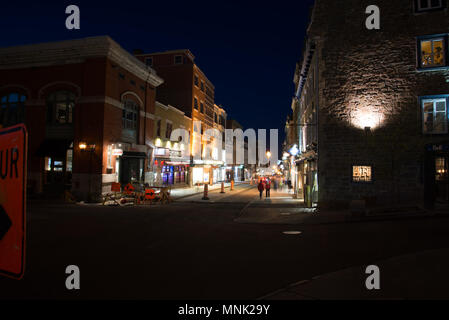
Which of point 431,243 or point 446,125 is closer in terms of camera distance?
point 431,243

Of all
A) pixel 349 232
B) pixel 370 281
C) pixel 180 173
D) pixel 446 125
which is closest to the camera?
pixel 370 281

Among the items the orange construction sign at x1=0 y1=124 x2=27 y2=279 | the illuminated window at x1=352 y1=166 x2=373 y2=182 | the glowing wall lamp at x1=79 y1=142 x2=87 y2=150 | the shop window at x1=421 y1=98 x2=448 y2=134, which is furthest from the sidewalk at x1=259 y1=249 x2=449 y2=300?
the glowing wall lamp at x1=79 y1=142 x2=87 y2=150

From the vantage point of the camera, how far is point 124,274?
611 centimetres

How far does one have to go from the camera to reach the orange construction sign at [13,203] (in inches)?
84.7

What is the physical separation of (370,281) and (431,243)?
15.2ft

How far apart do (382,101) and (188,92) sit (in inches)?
1111

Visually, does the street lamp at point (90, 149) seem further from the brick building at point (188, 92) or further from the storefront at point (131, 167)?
the brick building at point (188, 92)

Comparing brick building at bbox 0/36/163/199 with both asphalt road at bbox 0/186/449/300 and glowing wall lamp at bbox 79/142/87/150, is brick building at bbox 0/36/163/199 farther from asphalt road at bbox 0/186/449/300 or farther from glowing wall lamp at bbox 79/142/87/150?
asphalt road at bbox 0/186/449/300

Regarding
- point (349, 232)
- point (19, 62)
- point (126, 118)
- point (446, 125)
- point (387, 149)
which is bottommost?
point (349, 232)

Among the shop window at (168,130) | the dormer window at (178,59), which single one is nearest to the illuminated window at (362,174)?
the shop window at (168,130)

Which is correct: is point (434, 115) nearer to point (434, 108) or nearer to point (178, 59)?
point (434, 108)

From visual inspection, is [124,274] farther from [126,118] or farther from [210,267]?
[126,118]
